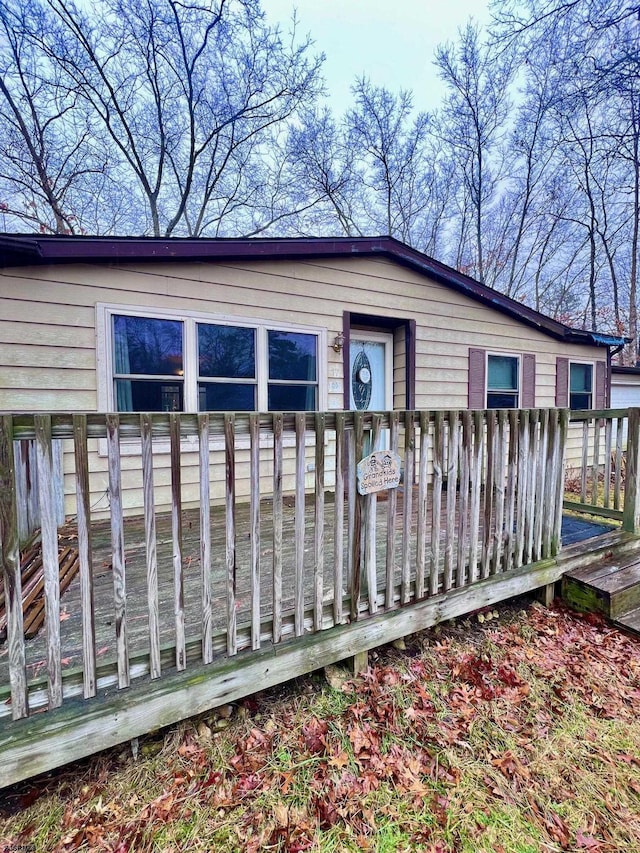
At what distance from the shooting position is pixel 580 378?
7.44 metres

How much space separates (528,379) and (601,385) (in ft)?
7.89

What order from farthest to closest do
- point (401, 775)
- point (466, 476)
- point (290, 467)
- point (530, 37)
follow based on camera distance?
1. point (530, 37)
2. point (290, 467)
3. point (466, 476)
4. point (401, 775)

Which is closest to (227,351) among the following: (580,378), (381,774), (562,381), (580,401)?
(381,774)

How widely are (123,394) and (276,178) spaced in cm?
1206

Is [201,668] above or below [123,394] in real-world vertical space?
below

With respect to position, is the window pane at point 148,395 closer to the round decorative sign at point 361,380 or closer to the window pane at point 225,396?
the window pane at point 225,396

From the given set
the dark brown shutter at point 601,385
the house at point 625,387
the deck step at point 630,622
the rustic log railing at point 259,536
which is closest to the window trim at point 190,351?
the rustic log railing at point 259,536

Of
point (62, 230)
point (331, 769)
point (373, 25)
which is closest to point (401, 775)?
point (331, 769)

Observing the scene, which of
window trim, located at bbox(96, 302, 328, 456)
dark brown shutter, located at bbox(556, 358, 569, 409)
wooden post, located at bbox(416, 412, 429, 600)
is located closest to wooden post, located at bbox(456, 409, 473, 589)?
wooden post, located at bbox(416, 412, 429, 600)

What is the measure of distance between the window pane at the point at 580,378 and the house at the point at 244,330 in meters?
1.47

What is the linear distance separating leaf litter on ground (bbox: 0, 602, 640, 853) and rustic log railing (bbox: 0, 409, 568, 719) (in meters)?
0.44

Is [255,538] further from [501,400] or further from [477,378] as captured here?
[501,400]

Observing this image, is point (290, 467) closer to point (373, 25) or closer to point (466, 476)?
point (466, 476)

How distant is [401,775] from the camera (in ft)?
5.60
